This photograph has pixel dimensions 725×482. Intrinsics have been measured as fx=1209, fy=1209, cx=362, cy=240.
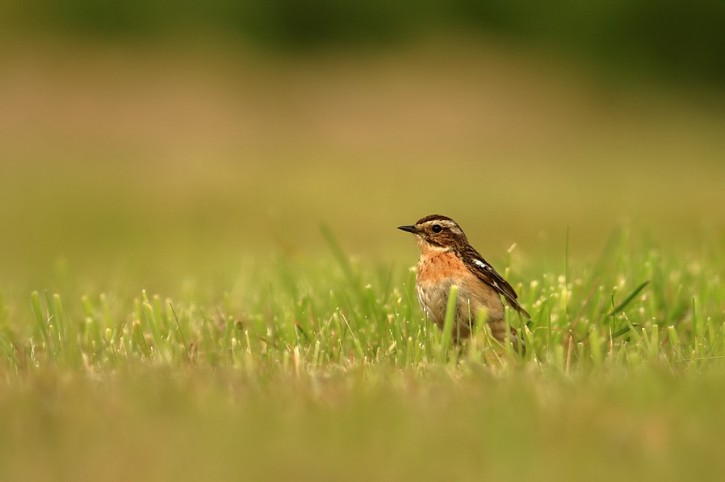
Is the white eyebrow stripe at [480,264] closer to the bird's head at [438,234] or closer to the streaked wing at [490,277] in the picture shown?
the streaked wing at [490,277]

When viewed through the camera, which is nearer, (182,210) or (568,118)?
(182,210)

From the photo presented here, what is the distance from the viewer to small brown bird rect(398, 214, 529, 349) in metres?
6.55

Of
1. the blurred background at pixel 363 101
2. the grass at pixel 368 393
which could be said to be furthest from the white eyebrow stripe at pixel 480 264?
the blurred background at pixel 363 101

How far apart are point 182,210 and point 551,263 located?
10576 mm

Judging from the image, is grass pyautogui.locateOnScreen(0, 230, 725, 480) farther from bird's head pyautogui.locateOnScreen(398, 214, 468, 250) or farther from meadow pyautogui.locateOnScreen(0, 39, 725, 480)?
bird's head pyautogui.locateOnScreen(398, 214, 468, 250)

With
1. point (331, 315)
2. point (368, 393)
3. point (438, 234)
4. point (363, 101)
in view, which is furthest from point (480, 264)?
point (363, 101)

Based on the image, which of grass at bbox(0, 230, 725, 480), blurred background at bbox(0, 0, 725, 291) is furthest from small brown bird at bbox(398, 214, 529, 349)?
blurred background at bbox(0, 0, 725, 291)

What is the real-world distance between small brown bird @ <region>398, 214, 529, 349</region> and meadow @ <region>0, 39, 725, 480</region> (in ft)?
0.46

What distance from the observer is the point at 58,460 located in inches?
159

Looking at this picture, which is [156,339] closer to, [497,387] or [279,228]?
[497,387]

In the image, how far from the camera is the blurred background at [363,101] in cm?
2156

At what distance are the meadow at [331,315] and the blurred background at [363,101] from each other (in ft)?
0.64

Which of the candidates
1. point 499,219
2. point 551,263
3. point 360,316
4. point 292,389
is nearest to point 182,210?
point 499,219

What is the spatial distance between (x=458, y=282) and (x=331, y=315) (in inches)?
29.1
